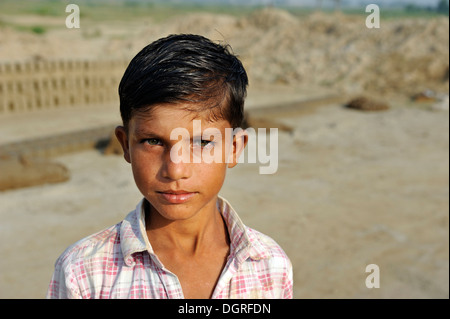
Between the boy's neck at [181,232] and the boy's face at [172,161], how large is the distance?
16 centimetres

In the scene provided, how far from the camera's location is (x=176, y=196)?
141cm

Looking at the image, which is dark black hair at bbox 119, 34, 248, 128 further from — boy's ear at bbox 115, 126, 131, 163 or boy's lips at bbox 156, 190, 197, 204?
boy's lips at bbox 156, 190, 197, 204

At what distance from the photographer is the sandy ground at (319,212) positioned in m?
Answer: 4.52

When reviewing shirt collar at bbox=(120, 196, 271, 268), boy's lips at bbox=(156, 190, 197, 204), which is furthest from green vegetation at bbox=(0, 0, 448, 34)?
boy's lips at bbox=(156, 190, 197, 204)

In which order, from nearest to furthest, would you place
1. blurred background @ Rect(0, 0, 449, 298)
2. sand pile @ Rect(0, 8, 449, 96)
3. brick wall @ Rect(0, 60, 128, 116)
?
blurred background @ Rect(0, 0, 449, 298) < brick wall @ Rect(0, 60, 128, 116) < sand pile @ Rect(0, 8, 449, 96)

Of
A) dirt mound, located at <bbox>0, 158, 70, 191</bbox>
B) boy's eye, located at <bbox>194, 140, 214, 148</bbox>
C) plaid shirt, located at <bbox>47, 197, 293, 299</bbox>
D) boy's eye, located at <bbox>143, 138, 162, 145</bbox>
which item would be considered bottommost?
dirt mound, located at <bbox>0, 158, 70, 191</bbox>

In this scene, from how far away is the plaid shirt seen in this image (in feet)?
4.86

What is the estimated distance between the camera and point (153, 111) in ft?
4.59

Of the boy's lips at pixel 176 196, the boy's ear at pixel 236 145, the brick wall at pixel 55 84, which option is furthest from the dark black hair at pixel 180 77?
the brick wall at pixel 55 84

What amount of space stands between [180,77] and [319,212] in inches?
195

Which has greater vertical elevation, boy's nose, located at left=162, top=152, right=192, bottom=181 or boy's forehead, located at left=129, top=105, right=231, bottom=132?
boy's forehead, located at left=129, top=105, right=231, bottom=132

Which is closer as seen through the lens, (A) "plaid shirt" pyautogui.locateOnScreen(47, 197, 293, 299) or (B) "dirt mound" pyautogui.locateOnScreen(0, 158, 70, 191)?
(A) "plaid shirt" pyautogui.locateOnScreen(47, 197, 293, 299)

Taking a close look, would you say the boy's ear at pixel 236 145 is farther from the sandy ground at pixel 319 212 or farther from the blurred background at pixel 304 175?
the sandy ground at pixel 319 212

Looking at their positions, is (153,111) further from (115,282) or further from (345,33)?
(345,33)
